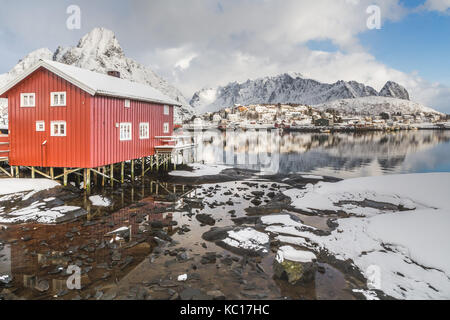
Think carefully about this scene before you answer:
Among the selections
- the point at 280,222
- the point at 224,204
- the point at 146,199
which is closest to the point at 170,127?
the point at 146,199

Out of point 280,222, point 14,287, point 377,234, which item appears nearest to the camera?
point 14,287

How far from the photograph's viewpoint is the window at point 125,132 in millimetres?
22469

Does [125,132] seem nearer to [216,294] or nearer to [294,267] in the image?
[216,294]

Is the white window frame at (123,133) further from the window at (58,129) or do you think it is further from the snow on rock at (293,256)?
the snow on rock at (293,256)

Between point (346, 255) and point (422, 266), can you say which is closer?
point (422, 266)

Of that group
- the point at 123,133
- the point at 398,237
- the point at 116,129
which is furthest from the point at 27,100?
the point at 398,237

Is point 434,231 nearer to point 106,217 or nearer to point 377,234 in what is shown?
point 377,234

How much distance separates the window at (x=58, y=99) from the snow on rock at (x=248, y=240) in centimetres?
1470

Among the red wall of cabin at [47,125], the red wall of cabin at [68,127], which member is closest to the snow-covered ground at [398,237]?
the red wall of cabin at [68,127]

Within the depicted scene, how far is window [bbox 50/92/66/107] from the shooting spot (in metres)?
19.3

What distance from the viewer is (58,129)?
771 inches

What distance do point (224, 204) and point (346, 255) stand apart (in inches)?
358

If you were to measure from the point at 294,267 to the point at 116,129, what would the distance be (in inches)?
681
